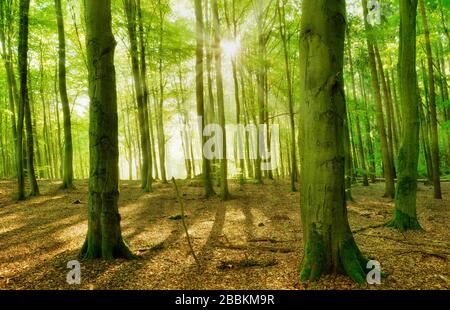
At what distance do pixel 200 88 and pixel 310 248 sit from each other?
10290mm

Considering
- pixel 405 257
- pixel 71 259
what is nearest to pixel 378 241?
pixel 405 257

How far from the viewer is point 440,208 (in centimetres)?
1047

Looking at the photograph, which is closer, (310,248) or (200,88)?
(310,248)

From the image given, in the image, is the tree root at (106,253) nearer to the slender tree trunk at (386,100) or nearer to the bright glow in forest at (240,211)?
the bright glow in forest at (240,211)

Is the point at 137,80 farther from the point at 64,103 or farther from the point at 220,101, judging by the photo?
the point at 220,101

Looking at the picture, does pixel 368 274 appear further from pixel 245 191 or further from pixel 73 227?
pixel 245 191

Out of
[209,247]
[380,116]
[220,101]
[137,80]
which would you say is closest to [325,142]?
[209,247]

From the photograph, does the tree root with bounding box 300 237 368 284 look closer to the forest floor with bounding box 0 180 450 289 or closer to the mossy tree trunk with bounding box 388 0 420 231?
the forest floor with bounding box 0 180 450 289

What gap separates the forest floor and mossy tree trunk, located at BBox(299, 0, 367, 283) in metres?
0.33

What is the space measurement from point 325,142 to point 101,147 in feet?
11.8

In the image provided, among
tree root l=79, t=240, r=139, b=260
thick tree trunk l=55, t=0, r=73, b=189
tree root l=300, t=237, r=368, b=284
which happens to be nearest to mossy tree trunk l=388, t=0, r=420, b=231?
tree root l=300, t=237, r=368, b=284

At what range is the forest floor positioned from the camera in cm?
433

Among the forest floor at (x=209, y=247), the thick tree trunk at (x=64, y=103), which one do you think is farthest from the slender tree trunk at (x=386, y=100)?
the thick tree trunk at (x=64, y=103)
